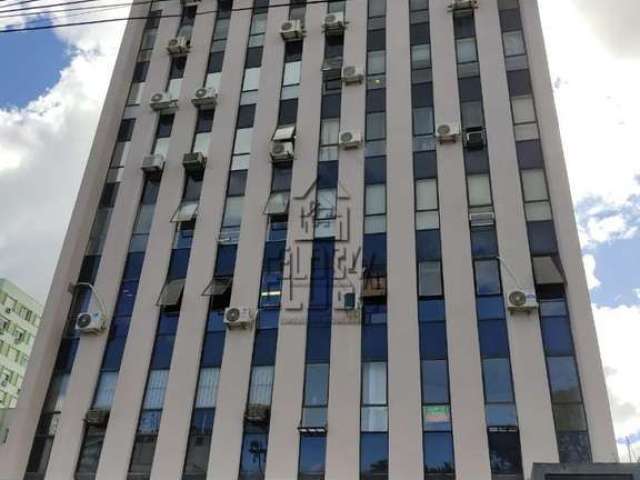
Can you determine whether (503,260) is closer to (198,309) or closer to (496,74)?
(496,74)

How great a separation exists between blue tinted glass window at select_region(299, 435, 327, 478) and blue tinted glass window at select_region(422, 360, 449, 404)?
2781 millimetres

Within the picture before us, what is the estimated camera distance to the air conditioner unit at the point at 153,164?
66.7 feet

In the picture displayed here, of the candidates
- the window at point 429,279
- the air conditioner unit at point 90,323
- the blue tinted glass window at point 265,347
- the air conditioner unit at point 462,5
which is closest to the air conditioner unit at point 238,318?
the blue tinted glass window at point 265,347

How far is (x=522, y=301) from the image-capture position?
15.3 meters

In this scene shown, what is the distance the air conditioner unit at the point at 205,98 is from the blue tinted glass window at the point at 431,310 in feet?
35.3

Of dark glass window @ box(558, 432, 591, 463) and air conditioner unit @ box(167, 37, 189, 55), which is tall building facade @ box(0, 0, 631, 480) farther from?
air conditioner unit @ box(167, 37, 189, 55)

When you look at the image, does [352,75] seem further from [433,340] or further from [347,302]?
[433,340]

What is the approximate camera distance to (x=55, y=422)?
16.6 meters

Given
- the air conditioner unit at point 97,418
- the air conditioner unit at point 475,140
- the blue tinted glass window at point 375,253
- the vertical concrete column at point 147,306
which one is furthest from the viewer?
the air conditioner unit at point 475,140

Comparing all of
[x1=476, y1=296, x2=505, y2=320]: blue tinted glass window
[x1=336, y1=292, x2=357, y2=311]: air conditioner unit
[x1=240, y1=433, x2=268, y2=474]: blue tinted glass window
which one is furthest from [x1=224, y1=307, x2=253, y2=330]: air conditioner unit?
[x1=476, y1=296, x2=505, y2=320]: blue tinted glass window

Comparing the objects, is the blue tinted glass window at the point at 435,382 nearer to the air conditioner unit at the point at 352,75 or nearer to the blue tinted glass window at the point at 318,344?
the blue tinted glass window at the point at 318,344

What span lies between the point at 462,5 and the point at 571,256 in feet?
34.6

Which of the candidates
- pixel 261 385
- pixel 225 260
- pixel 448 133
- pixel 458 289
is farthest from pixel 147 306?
pixel 448 133

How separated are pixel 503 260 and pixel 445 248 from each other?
1587 millimetres
